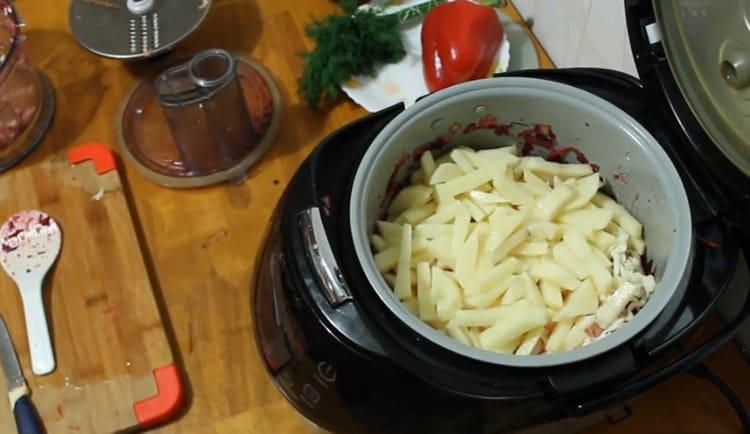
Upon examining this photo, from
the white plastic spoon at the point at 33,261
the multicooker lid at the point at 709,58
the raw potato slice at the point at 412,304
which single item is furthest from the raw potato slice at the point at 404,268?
the white plastic spoon at the point at 33,261

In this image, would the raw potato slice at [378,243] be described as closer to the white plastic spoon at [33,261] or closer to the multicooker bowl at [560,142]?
the multicooker bowl at [560,142]

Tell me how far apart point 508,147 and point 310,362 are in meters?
0.27

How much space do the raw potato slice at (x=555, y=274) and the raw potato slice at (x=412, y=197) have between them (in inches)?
4.6

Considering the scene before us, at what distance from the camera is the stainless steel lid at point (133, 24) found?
0.95 meters

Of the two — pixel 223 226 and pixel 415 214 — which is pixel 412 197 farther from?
pixel 223 226

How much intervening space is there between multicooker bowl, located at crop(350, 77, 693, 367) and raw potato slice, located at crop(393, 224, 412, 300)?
3 cm

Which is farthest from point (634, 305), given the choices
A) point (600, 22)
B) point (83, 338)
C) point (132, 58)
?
point (132, 58)

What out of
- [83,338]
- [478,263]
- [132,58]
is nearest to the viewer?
[478,263]

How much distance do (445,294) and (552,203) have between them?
129 millimetres

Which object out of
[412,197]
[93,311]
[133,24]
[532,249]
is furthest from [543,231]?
[133,24]

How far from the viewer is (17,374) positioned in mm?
781

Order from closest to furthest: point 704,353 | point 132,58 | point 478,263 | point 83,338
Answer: point 704,353 → point 478,263 → point 83,338 → point 132,58

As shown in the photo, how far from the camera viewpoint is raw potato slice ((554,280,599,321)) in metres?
0.66

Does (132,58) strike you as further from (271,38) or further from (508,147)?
(508,147)
